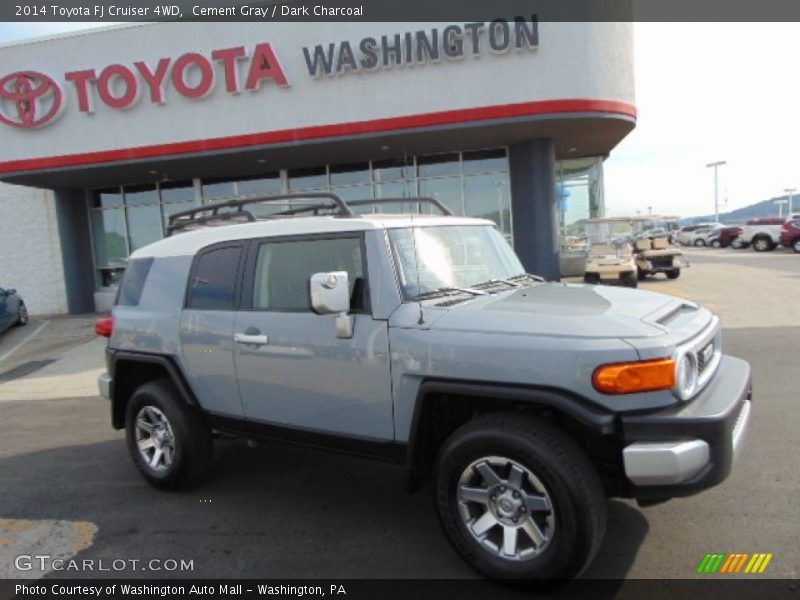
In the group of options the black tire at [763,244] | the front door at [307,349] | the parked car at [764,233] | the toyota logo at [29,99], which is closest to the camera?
the front door at [307,349]

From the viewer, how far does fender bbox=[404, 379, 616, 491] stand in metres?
2.71

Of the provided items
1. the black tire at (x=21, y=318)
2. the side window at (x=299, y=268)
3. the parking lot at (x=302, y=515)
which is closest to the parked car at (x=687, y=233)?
the black tire at (x=21, y=318)

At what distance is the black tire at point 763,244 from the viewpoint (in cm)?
2967

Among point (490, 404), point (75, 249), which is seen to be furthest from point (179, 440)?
point (75, 249)

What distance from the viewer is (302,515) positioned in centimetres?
390

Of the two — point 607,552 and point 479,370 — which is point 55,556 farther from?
point 607,552

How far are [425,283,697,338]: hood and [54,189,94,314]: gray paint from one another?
672 inches

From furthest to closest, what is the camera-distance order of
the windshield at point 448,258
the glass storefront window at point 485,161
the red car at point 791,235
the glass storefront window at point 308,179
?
the red car at point 791,235 < the glass storefront window at point 308,179 < the glass storefront window at point 485,161 < the windshield at point 448,258

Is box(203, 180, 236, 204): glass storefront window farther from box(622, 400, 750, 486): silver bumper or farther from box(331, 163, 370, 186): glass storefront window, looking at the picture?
box(622, 400, 750, 486): silver bumper

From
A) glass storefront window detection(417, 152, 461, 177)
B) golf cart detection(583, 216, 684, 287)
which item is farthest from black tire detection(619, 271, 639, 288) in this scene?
glass storefront window detection(417, 152, 461, 177)

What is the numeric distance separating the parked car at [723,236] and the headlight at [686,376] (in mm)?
36762

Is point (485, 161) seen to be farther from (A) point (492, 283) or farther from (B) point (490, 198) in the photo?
(A) point (492, 283)

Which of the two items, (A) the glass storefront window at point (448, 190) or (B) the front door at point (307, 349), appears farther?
(A) the glass storefront window at point (448, 190)

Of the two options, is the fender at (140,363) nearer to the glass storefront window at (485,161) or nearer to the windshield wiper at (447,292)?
the windshield wiper at (447,292)
